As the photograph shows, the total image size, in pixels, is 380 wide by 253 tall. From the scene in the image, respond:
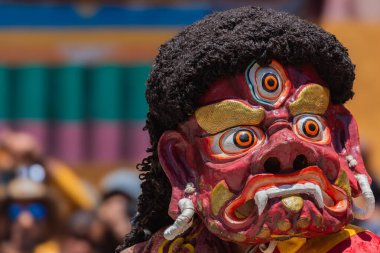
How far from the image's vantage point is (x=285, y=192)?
2.14 metres

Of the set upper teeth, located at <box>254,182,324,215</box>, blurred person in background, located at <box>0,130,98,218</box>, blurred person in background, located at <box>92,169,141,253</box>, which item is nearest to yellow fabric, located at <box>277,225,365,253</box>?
upper teeth, located at <box>254,182,324,215</box>

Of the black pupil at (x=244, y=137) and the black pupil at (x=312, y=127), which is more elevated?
the black pupil at (x=244, y=137)

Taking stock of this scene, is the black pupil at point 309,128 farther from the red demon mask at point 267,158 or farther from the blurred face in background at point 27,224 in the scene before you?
the blurred face in background at point 27,224

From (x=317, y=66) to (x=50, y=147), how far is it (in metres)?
4.24

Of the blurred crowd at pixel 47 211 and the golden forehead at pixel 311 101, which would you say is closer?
the golden forehead at pixel 311 101

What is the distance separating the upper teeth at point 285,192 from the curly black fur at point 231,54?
0.86ft

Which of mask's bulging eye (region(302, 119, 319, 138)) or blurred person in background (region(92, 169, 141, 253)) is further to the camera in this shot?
blurred person in background (region(92, 169, 141, 253))

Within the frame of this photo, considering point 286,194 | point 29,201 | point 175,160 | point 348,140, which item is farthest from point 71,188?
point 286,194

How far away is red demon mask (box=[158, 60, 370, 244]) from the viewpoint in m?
2.14

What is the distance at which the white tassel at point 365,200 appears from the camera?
2234mm

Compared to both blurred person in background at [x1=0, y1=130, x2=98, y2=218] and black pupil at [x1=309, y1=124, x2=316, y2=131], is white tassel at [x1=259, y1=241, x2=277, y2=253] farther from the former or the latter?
blurred person in background at [x1=0, y1=130, x2=98, y2=218]

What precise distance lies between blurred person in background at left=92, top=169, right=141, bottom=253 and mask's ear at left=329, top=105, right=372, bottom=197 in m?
2.21

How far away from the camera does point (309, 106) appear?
2.23 meters

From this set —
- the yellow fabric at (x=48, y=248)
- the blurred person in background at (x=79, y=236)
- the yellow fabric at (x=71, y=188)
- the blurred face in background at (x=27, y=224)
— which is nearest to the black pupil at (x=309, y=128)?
the blurred person in background at (x=79, y=236)
